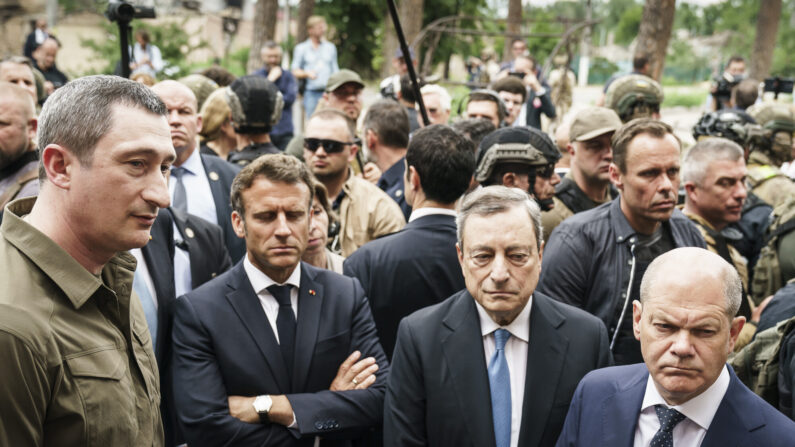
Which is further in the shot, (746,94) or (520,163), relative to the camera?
(746,94)

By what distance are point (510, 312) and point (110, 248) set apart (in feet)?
5.16

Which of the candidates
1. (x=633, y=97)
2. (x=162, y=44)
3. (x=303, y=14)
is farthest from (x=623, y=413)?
(x=303, y=14)

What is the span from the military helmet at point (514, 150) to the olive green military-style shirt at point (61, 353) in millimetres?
2505

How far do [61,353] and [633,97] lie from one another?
207 inches

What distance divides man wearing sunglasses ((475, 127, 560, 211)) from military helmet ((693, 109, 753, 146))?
242cm

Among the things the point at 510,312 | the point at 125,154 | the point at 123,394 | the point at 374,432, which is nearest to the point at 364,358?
the point at 374,432

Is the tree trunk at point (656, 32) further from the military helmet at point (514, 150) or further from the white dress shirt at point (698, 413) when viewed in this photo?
the white dress shirt at point (698, 413)

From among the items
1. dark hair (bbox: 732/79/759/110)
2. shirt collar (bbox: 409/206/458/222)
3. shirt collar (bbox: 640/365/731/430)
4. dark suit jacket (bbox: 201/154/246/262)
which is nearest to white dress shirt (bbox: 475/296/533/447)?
shirt collar (bbox: 640/365/731/430)

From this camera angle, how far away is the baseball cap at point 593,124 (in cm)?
497

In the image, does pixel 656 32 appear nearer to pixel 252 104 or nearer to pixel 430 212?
pixel 252 104

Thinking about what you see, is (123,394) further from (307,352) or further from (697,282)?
(697,282)

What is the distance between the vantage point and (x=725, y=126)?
242 inches

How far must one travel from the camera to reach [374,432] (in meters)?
3.75

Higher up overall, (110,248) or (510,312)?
(110,248)
